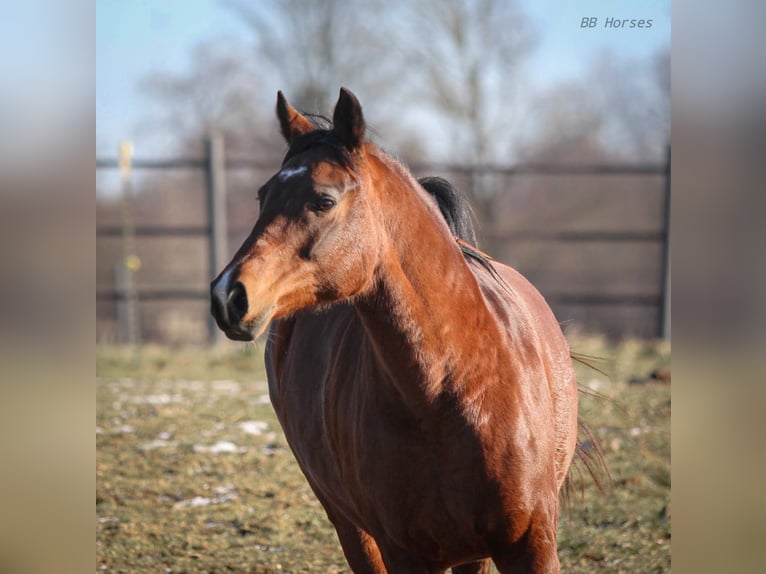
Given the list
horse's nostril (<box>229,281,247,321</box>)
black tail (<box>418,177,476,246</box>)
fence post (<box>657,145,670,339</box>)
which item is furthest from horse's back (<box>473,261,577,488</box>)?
fence post (<box>657,145,670,339</box>)

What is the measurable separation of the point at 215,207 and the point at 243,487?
5.55 meters

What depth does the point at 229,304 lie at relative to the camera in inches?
77.7

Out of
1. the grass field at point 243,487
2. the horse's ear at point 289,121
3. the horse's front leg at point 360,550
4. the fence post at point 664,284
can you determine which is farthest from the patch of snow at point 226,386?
the horse's ear at point 289,121

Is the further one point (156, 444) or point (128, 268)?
point (128, 268)

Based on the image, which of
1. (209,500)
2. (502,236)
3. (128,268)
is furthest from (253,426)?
(502,236)

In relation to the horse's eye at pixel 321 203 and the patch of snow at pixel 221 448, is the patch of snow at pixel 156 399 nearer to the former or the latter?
the patch of snow at pixel 221 448

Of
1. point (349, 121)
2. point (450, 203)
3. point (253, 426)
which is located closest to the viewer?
point (349, 121)

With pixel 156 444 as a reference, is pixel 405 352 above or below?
above

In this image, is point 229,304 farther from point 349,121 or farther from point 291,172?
point 349,121

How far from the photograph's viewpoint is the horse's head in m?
2.02
